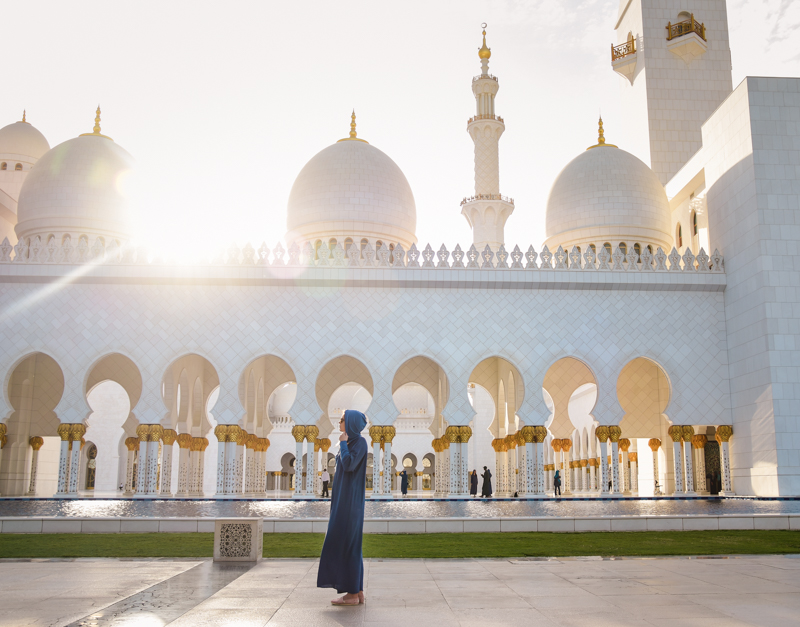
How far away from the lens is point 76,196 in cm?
1798

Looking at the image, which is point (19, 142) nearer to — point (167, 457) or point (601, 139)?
point (167, 457)

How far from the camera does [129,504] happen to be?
12.9m

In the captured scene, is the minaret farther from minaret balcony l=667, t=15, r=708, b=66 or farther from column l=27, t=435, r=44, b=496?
column l=27, t=435, r=44, b=496

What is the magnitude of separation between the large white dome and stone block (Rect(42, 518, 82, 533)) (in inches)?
441

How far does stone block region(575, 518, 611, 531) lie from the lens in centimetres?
819

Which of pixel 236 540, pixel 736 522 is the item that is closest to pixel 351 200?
pixel 736 522

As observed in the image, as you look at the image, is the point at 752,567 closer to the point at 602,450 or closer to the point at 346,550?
the point at 346,550

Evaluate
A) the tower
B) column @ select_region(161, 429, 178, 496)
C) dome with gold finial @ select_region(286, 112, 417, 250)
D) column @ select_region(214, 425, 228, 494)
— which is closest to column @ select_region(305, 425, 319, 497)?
column @ select_region(214, 425, 228, 494)

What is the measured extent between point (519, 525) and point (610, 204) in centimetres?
1170

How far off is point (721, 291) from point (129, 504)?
1175 cm

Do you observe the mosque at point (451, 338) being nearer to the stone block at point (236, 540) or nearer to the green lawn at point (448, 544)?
the green lawn at point (448, 544)

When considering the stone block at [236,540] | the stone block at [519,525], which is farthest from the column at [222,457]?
the stone block at [236,540]

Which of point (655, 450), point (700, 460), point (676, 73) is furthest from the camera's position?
point (676, 73)

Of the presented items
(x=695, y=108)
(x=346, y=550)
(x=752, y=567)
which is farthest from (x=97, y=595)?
(x=695, y=108)
